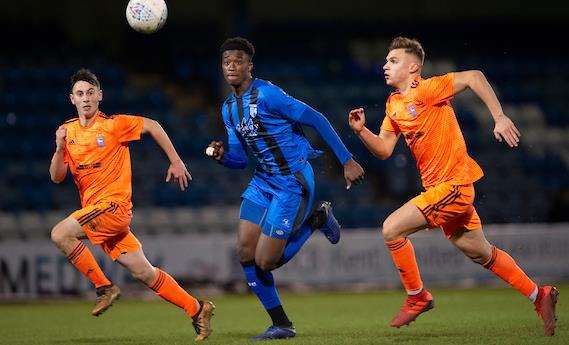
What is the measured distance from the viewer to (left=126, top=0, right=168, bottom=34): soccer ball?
833 cm

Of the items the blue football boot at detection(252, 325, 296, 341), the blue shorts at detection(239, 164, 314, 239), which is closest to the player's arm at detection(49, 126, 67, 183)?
the blue shorts at detection(239, 164, 314, 239)

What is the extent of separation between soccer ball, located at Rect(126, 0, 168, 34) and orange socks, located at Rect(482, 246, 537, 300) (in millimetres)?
3387

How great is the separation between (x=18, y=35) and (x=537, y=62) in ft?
35.2

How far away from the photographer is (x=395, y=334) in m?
7.58

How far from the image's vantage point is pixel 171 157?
7.52 metres

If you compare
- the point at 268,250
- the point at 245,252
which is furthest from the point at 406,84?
the point at 245,252

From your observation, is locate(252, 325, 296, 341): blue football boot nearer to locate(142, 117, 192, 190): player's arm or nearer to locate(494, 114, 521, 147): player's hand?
locate(142, 117, 192, 190): player's arm

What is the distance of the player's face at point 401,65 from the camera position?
744cm

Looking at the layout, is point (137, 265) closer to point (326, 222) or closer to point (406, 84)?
point (326, 222)

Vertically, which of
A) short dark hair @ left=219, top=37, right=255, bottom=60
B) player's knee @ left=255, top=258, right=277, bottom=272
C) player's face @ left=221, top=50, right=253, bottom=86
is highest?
short dark hair @ left=219, top=37, right=255, bottom=60

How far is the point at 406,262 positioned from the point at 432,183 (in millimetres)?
614

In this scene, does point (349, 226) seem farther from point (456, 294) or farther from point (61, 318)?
point (61, 318)

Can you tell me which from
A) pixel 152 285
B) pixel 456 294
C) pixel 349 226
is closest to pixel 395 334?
pixel 152 285

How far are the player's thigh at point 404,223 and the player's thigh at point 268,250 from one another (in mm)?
791
